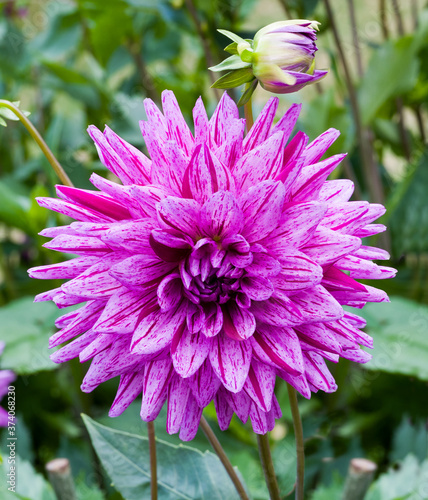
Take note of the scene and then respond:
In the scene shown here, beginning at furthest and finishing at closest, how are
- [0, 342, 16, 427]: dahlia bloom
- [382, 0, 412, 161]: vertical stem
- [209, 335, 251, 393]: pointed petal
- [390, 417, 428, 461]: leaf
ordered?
[382, 0, 412, 161]: vertical stem, [390, 417, 428, 461]: leaf, [0, 342, 16, 427]: dahlia bloom, [209, 335, 251, 393]: pointed petal

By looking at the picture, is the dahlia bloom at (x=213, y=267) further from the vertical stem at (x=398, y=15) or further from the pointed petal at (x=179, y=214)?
the vertical stem at (x=398, y=15)

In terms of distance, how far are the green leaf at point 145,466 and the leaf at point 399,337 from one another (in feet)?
0.66

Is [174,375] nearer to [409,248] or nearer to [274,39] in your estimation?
[274,39]

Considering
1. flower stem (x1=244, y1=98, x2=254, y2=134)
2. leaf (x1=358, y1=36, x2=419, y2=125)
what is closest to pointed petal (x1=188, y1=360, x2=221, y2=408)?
flower stem (x1=244, y1=98, x2=254, y2=134)

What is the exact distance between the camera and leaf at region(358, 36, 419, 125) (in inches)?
28.0

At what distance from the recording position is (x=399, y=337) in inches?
21.4

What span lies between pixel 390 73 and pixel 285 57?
0.55m

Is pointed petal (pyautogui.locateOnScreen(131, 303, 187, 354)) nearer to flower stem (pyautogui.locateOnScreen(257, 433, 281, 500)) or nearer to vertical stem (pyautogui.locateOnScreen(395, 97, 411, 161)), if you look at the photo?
flower stem (pyautogui.locateOnScreen(257, 433, 281, 500))

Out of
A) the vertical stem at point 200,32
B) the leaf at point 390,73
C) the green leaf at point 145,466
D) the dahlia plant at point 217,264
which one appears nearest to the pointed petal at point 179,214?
the dahlia plant at point 217,264

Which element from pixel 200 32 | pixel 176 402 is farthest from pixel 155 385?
pixel 200 32

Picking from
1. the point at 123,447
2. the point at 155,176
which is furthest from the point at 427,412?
the point at 155,176

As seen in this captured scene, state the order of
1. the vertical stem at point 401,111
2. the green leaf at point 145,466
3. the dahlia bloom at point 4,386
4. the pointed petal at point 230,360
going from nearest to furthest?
the pointed petal at point 230,360, the green leaf at point 145,466, the dahlia bloom at point 4,386, the vertical stem at point 401,111

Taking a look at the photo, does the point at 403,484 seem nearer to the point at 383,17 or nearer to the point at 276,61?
the point at 276,61

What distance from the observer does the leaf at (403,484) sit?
0.41 metres
